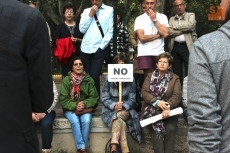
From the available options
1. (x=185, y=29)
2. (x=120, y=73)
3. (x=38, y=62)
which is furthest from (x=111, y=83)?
(x=38, y=62)

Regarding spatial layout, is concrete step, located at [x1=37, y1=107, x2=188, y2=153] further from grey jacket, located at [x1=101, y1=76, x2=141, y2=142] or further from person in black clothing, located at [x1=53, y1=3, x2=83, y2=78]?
person in black clothing, located at [x1=53, y1=3, x2=83, y2=78]

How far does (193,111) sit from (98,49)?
524 centimetres

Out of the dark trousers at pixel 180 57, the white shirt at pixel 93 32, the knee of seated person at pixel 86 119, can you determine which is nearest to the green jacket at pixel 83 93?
the knee of seated person at pixel 86 119

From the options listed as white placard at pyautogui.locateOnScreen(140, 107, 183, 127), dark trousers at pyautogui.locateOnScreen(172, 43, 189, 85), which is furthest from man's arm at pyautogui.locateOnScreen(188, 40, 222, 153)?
dark trousers at pyautogui.locateOnScreen(172, 43, 189, 85)

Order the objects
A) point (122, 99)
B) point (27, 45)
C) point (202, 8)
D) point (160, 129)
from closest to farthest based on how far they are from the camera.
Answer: point (27, 45) → point (160, 129) → point (122, 99) → point (202, 8)

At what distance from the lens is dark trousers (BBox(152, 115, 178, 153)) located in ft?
20.1

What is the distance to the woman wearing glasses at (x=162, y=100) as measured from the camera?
6.11 m

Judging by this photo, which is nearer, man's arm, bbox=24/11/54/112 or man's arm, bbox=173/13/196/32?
man's arm, bbox=24/11/54/112

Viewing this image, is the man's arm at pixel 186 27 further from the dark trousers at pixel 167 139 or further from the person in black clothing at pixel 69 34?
the dark trousers at pixel 167 139

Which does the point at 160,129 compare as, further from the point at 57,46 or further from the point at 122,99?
the point at 57,46

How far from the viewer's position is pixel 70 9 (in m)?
7.37

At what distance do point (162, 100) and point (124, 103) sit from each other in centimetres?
57

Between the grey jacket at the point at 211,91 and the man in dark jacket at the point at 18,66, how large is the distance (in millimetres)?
952

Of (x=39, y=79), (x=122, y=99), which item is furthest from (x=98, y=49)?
(x=39, y=79)
